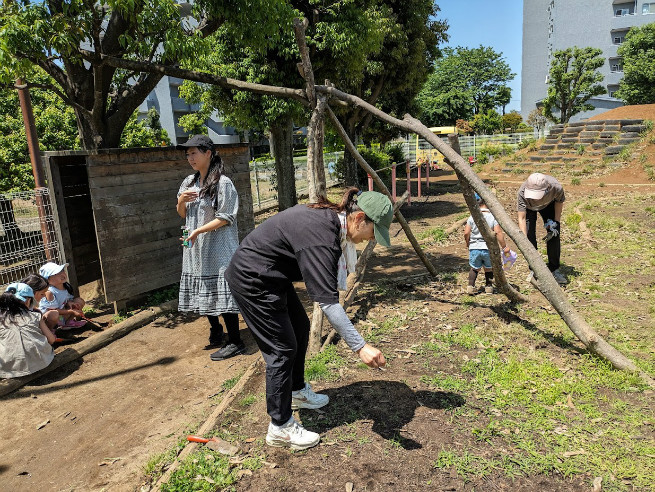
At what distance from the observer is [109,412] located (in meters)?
4.01

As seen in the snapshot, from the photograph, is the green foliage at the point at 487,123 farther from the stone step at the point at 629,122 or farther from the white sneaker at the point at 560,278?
the white sneaker at the point at 560,278

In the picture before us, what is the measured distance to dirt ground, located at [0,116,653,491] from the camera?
2883 mm

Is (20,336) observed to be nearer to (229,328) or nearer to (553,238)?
(229,328)

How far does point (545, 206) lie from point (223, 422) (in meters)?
4.65

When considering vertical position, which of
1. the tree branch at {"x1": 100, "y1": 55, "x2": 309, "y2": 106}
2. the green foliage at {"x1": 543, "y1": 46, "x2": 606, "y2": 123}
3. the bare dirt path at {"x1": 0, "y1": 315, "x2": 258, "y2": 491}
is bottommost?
the bare dirt path at {"x1": 0, "y1": 315, "x2": 258, "y2": 491}

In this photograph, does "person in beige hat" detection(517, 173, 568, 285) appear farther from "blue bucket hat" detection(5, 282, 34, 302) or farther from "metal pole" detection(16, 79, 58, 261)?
"metal pole" detection(16, 79, 58, 261)

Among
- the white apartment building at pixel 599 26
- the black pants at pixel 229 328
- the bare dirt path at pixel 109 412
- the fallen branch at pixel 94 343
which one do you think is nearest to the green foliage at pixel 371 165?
the fallen branch at pixel 94 343

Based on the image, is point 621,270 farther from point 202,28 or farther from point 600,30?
point 600,30

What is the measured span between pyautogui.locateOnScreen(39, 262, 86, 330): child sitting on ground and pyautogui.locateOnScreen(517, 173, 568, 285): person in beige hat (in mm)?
Result: 5378

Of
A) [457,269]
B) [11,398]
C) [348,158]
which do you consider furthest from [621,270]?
[348,158]

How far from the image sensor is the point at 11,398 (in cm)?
426

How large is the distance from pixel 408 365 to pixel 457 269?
344cm

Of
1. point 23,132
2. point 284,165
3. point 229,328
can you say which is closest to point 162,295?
point 229,328

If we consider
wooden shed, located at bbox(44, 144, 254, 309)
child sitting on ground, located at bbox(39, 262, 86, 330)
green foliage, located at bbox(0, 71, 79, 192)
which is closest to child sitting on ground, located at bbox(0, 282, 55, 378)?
child sitting on ground, located at bbox(39, 262, 86, 330)
